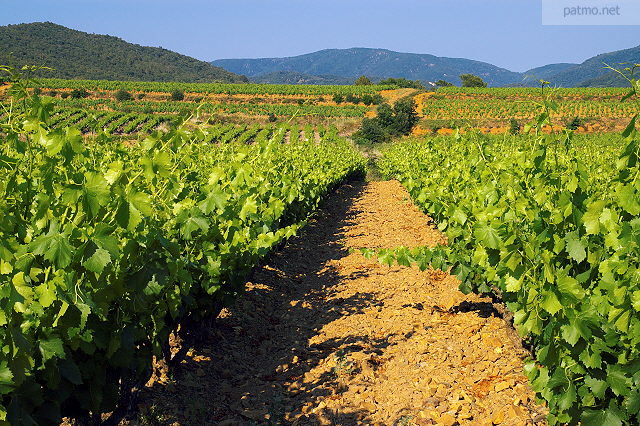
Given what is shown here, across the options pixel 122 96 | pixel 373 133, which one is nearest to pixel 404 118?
pixel 373 133

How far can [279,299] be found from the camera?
703 centimetres

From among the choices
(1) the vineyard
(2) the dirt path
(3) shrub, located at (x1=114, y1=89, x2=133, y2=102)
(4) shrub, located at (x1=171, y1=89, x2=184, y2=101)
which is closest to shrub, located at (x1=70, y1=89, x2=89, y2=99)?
(3) shrub, located at (x1=114, y1=89, x2=133, y2=102)

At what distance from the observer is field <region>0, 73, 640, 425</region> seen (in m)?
2.29

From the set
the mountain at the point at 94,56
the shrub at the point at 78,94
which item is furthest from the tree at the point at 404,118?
the mountain at the point at 94,56

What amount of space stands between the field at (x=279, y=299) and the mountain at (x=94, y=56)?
123 metres

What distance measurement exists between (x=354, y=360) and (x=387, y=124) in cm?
4627

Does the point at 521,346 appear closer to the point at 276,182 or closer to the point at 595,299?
the point at 595,299

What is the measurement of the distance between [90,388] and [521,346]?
11.9 ft

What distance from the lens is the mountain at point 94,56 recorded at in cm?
12188

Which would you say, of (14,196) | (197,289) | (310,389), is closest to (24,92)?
(14,196)

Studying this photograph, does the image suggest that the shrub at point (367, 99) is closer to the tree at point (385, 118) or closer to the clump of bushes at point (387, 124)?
the clump of bushes at point (387, 124)

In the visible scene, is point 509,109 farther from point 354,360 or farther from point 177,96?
point 354,360

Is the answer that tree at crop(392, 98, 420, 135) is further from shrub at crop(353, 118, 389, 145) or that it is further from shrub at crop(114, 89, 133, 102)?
shrub at crop(114, 89, 133, 102)

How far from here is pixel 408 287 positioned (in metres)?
6.94
